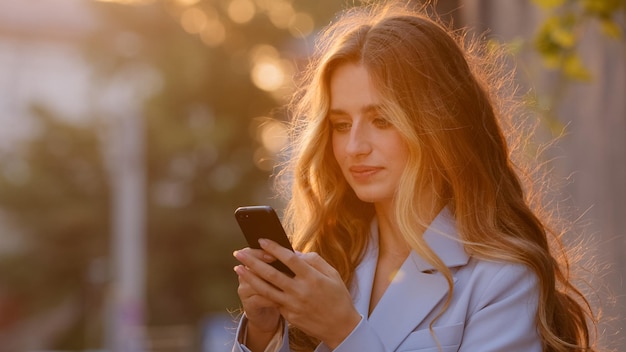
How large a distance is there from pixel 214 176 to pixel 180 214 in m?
1.44

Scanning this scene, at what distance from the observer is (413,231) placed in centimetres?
366

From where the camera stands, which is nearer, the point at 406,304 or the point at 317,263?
the point at 317,263

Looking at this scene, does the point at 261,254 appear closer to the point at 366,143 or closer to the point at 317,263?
the point at 317,263

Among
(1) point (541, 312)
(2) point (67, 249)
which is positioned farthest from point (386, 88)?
(2) point (67, 249)

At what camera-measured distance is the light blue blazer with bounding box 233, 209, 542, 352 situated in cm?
341

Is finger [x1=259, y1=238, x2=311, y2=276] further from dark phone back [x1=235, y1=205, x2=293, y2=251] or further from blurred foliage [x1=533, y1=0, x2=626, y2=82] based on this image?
blurred foliage [x1=533, y1=0, x2=626, y2=82]

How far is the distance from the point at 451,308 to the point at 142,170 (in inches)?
793

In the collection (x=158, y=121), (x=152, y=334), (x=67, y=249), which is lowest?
(x=152, y=334)

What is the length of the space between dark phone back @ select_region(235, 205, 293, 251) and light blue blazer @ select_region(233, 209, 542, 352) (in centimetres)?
33

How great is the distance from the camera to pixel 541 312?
3436 mm

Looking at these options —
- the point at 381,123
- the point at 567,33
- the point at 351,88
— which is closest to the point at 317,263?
the point at 381,123

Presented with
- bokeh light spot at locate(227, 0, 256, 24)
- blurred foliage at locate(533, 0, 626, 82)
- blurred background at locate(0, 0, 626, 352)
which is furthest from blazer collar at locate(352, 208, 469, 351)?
bokeh light spot at locate(227, 0, 256, 24)

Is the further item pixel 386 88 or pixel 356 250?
pixel 356 250

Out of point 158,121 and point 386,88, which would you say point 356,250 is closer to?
point 386,88
